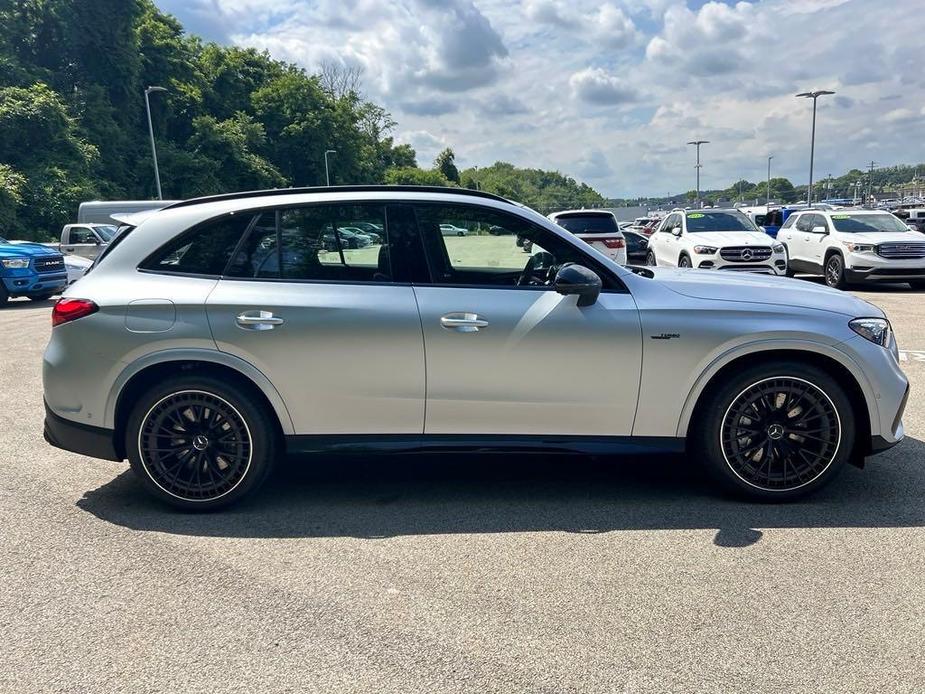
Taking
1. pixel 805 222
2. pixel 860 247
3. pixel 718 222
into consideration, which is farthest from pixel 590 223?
pixel 805 222

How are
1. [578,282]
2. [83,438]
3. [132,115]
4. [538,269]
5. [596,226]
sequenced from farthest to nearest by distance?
[132,115], [596,226], [538,269], [83,438], [578,282]

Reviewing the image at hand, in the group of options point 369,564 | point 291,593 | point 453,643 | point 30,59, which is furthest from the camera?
point 30,59

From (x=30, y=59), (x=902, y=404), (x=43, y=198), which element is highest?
(x=30, y=59)

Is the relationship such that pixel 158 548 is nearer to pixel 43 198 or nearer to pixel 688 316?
pixel 688 316

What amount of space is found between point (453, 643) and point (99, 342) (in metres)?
2.56

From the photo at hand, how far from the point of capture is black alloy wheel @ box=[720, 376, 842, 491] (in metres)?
3.95

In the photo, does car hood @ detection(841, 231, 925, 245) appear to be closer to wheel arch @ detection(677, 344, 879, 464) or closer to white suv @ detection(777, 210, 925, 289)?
white suv @ detection(777, 210, 925, 289)

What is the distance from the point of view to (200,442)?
4.00 meters

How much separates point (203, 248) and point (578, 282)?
2128 mm

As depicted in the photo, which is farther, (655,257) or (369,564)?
(655,257)

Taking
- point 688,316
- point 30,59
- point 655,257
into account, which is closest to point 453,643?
point 688,316

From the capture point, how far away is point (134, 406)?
13.1 feet

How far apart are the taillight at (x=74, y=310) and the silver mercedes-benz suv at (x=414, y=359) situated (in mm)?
11

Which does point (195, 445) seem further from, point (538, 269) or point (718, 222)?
point (718, 222)
